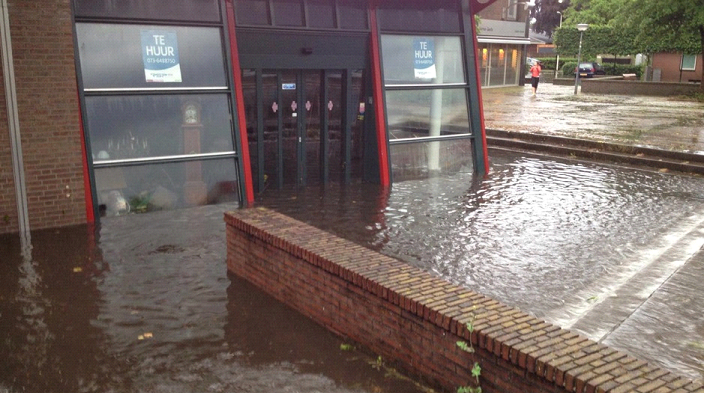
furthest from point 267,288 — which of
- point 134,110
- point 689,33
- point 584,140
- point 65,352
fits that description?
point 689,33

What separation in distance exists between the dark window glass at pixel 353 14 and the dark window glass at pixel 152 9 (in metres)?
2.35

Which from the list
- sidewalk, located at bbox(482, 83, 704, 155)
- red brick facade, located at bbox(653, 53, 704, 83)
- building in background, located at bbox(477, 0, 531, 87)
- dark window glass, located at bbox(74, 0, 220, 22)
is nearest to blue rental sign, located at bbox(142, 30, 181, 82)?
dark window glass, located at bbox(74, 0, 220, 22)

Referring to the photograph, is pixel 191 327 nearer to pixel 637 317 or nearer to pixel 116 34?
pixel 637 317

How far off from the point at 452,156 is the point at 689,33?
75.3 feet

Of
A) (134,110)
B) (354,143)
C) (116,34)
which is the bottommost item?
(354,143)

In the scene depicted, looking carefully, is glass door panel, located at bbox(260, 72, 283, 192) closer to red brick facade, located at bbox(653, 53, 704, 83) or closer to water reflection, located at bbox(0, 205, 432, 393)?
water reflection, located at bbox(0, 205, 432, 393)

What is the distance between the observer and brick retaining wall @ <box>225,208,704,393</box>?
3.91 m

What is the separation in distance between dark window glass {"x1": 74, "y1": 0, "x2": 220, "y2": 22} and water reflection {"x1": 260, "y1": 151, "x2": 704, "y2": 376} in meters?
3.01

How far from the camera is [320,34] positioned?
36.7 feet

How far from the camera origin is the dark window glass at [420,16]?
1198 centimetres

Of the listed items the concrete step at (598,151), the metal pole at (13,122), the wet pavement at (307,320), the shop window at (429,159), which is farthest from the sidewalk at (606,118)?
the metal pole at (13,122)

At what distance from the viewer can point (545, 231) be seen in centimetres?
902

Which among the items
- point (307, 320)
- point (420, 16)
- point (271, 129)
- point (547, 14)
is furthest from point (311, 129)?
point (547, 14)

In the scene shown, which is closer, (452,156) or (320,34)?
(320,34)
